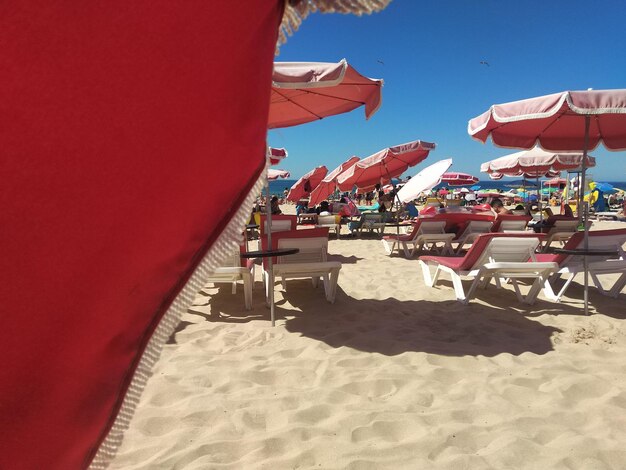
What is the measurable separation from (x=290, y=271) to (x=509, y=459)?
2.92 m

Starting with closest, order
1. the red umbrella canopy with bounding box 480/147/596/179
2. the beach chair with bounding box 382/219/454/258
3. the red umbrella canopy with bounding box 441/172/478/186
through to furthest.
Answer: the beach chair with bounding box 382/219/454/258 < the red umbrella canopy with bounding box 480/147/596/179 < the red umbrella canopy with bounding box 441/172/478/186

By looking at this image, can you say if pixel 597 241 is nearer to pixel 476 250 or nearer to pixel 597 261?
pixel 597 261

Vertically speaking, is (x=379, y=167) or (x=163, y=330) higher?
(x=379, y=167)

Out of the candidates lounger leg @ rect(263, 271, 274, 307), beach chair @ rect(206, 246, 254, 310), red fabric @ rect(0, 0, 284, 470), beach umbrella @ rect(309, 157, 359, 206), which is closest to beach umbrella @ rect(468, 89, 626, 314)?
lounger leg @ rect(263, 271, 274, 307)

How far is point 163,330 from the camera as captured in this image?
665 millimetres

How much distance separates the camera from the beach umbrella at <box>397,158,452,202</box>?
9.07 metres

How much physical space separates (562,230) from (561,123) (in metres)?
2.48

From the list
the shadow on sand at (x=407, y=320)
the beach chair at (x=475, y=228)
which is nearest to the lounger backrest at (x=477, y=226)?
the beach chair at (x=475, y=228)

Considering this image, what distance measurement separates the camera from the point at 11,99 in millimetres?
463

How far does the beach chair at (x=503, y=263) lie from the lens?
14.2ft

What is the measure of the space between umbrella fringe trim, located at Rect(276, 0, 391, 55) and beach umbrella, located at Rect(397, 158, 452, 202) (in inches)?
334

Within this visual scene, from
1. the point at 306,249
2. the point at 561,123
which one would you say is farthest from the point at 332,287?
the point at 561,123

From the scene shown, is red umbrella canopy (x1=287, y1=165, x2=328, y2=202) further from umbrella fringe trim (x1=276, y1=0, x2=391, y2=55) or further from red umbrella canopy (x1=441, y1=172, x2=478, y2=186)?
umbrella fringe trim (x1=276, y1=0, x2=391, y2=55)

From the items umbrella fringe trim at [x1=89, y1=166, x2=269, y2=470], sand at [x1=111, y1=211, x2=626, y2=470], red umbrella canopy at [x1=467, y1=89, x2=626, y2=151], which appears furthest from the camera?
red umbrella canopy at [x1=467, y1=89, x2=626, y2=151]
